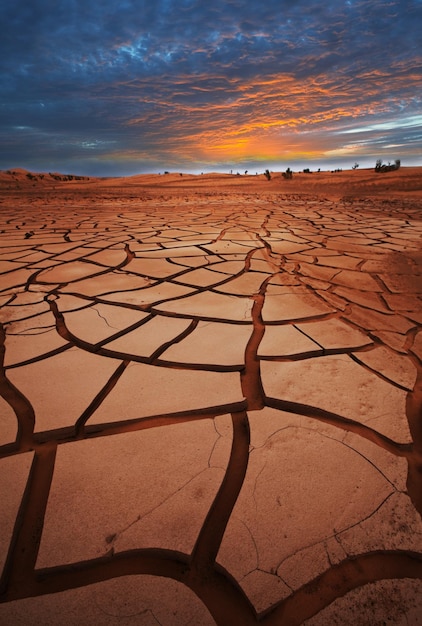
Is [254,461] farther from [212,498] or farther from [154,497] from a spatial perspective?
[154,497]

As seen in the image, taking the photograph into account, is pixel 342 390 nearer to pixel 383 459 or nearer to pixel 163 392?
pixel 383 459

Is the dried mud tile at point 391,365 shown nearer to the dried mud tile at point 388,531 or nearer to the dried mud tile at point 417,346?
the dried mud tile at point 417,346

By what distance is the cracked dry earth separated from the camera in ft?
2.46

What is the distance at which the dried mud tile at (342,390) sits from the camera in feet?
3.95

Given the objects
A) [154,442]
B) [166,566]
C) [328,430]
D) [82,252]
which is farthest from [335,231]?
[166,566]

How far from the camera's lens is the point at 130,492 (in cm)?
96

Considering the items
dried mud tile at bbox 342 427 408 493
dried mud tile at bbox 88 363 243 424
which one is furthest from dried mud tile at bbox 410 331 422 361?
dried mud tile at bbox 88 363 243 424

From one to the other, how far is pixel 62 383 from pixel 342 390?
1221 mm

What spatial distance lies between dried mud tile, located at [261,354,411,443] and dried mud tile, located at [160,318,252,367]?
181 millimetres

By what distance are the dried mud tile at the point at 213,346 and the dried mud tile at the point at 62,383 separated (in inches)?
13.1

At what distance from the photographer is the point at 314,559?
31.4 inches

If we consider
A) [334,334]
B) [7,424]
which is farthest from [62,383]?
[334,334]

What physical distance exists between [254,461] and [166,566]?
38cm

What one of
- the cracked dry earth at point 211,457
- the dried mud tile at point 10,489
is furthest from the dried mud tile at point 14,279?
the dried mud tile at point 10,489
